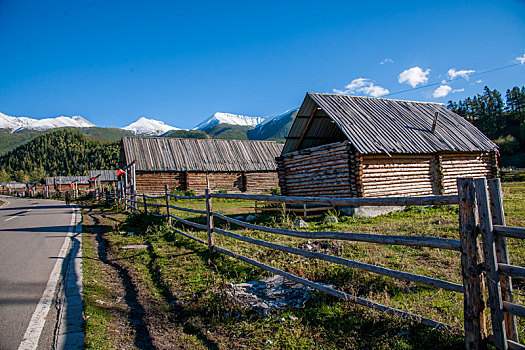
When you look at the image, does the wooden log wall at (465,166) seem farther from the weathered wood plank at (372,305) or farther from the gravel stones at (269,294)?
the weathered wood plank at (372,305)

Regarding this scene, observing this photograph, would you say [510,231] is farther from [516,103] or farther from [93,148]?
[93,148]

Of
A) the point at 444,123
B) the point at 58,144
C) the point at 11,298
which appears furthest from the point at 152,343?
the point at 58,144

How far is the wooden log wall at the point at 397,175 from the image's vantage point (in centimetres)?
1369

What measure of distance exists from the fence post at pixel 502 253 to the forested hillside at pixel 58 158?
160m

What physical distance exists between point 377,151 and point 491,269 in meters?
11.0

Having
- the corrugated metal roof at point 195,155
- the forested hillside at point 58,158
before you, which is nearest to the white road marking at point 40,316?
the corrugated metal roof at point 195,155

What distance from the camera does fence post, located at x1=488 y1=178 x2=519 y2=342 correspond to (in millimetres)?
2715

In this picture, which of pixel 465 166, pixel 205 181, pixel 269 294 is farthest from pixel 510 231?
pixel 205 181

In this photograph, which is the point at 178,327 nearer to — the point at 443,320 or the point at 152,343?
the point at 152,343

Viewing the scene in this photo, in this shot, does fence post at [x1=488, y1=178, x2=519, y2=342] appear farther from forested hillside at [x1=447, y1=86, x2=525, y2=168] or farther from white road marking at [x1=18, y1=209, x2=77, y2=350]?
forested hillside at [x1=447, y1=86, x2=525, y2=168]

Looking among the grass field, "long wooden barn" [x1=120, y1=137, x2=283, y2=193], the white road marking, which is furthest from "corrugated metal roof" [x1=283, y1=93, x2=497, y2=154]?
"long wooden barn" [x1=120, y1=137, x2=283, y2=193]

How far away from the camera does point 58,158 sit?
543ft

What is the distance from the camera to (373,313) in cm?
369

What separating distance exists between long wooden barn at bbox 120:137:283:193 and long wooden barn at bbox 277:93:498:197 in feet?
42.8
